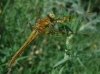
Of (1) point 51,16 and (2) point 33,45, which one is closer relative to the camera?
(1) point 51,16

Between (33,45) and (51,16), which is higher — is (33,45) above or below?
below

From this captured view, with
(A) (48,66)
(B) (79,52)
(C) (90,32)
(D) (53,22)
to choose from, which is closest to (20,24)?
(A) (48,66)

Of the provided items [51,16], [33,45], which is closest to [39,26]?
[51,16]

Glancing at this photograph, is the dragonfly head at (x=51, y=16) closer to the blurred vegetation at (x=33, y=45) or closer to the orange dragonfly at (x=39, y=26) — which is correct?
the orange dragonfly at (x=39, y=26)

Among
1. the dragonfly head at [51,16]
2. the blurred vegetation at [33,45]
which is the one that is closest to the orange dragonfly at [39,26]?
the dragonfly head at [51,16]

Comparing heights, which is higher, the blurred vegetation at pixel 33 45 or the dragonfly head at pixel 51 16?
the dragonfly head at pixel 51 16

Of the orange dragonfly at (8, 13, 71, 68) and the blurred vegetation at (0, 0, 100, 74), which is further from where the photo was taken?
the blurred vegetation at (0, 0, 100, 74)

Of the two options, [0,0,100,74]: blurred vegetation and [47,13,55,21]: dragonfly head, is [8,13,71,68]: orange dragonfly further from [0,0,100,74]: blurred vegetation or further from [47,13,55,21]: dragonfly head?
[0,0,100,74]: blurred vegetation

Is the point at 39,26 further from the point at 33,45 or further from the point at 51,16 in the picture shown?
the point at 33,45

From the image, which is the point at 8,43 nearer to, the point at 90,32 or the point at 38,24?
the point at 38,24

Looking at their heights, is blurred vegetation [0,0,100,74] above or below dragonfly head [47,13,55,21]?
below

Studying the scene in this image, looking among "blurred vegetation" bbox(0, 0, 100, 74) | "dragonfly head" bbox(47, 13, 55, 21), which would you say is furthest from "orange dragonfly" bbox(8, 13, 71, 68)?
"blurred vegetation" bbox(0, 0, 100, 74)
